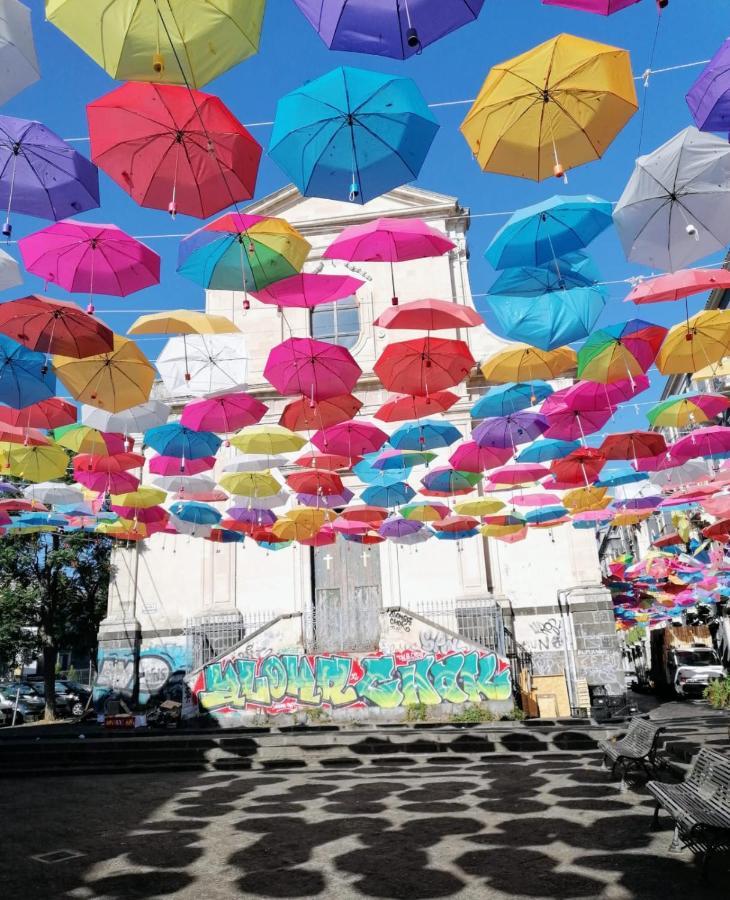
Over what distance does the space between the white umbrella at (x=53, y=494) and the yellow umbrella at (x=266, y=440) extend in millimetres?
4342

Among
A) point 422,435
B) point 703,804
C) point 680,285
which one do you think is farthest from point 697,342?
point 703,804

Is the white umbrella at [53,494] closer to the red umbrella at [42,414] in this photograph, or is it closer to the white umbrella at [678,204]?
the red umbrella at [42,414]

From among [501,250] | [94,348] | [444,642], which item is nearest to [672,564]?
[444,642]

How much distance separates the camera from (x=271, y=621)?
1853 centimetres

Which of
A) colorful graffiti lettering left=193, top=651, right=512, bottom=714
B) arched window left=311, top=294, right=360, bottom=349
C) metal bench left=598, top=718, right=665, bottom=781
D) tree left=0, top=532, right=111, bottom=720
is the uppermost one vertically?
arched window left=311, top=294, right=360, bottom=349

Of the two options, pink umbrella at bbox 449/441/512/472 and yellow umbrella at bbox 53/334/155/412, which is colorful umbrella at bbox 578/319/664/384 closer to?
pink umbrella at bbox 449/441/512/472

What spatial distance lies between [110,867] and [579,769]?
715 centimetres

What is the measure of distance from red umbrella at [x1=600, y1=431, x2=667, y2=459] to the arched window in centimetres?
1191

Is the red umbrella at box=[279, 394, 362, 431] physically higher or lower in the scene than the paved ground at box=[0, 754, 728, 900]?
higher

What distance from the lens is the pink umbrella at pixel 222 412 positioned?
1070cm

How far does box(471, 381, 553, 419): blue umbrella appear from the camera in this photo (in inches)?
414

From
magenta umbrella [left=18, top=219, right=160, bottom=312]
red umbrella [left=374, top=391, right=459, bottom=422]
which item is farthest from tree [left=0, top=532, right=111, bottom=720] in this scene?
magenta umbrella [left=18, top=219, right=160, bottom=312]

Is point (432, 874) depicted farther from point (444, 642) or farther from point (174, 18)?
point (444, 642)

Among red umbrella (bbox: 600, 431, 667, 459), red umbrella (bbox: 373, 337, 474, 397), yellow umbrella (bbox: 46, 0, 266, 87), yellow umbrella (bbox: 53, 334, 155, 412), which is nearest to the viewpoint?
yellow umbrella (bbox: 46, 0, 266, 87)
